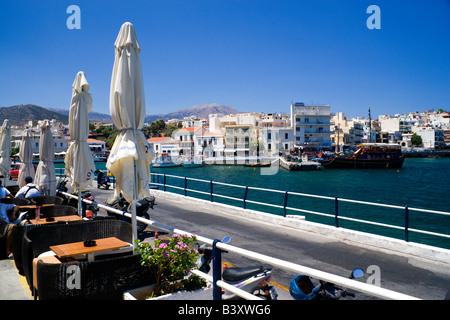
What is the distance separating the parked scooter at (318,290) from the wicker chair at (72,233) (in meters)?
2.75

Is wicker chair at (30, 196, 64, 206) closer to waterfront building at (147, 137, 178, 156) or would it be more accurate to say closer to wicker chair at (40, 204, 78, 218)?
wicker chair at (40, 204, 78, 218)

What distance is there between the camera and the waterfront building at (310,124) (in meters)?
93.9

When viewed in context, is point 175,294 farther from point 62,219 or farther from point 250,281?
point 62,219

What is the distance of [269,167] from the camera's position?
79.7m

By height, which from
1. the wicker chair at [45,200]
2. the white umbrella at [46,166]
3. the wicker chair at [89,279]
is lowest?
the wicker chair at [89,279]

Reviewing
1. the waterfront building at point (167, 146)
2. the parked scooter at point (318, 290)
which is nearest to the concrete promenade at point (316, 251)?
the parked scooter at point (318, 290)

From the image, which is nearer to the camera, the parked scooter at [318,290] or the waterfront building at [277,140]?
the parked scooter at [318,290]

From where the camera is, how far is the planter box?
3.63 metres

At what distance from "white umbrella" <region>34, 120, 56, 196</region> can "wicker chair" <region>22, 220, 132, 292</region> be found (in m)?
5.16

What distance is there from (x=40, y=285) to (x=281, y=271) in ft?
12.5

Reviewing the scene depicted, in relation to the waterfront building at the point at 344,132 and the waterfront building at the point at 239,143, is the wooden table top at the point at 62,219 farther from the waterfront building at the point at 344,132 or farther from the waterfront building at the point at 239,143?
the waterfront building at the point at 344,132

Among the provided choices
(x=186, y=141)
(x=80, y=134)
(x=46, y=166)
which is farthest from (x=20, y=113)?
(x=80, y=134)
